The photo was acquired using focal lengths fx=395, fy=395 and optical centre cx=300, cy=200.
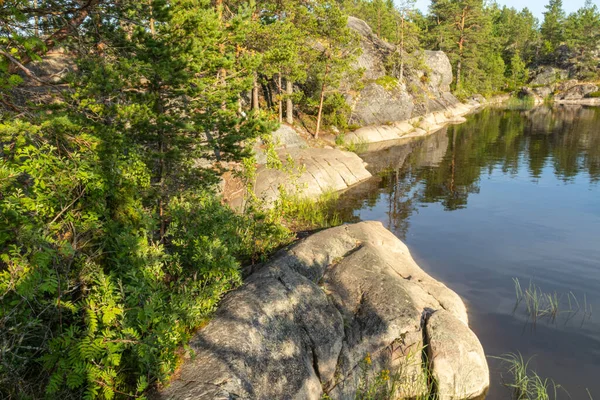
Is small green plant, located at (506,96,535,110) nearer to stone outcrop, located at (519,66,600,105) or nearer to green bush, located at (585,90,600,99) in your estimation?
stone outcrop, located at (519,66,600,105)

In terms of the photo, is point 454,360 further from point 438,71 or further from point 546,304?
point 438,71

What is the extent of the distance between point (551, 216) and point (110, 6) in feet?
74.0

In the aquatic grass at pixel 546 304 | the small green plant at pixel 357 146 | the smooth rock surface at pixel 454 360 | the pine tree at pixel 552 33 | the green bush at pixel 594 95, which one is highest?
the pine tree at pixel 552 33

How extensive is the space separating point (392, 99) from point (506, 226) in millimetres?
30533

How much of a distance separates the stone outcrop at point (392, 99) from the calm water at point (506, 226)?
4.83 m

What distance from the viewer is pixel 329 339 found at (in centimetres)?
860

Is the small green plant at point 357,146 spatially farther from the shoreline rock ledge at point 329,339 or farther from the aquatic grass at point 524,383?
the aquatic grass at point 524,383

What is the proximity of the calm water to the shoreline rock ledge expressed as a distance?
1.82 metres

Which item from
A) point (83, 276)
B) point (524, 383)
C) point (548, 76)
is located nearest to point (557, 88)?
point (548, 76)

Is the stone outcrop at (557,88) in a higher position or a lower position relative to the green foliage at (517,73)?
lower

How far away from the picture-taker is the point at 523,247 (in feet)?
58.2

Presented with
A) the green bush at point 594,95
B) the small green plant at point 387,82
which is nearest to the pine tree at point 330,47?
the small green plant at point 387,82

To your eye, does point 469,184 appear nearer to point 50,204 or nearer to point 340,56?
point 340,56

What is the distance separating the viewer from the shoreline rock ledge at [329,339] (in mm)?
6828
